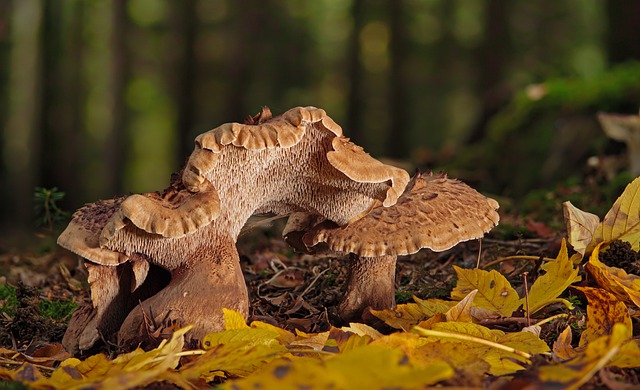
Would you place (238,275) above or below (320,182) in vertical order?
below

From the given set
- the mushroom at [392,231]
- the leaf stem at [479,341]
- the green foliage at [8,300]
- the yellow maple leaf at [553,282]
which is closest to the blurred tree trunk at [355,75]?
the green foliage at [8,300]

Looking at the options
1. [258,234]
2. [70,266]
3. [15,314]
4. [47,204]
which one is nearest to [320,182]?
[15,314]

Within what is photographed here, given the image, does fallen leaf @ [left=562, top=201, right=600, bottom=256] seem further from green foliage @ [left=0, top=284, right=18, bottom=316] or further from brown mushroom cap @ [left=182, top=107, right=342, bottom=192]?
green foliage @ [left=0, top=284, right=18, bottom=316]

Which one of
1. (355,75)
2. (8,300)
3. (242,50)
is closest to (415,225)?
(8,300)

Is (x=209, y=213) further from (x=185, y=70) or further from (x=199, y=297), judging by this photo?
(x=185, y=70)

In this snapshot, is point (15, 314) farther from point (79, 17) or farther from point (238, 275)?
point (79, 17)

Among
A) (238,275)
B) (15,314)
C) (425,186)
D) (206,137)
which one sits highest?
(206,137)

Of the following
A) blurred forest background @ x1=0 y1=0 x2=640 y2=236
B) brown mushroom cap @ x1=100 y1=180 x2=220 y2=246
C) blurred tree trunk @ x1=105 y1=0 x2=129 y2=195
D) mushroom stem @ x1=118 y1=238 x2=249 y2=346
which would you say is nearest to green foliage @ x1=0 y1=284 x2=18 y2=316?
mushroom stem @ x1=118 y1=238 x2=249 y2=346

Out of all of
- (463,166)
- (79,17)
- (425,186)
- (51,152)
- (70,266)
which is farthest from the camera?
(79,17)
